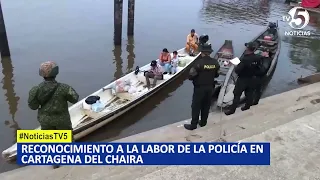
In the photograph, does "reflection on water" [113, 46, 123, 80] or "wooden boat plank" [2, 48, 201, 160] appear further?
"reflection on water" [113, 46, 123, 80]

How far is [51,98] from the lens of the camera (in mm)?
4715

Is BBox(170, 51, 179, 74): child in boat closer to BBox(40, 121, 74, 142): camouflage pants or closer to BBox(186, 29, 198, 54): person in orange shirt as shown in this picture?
BBox(186, 29, 198, 54): person in orange shirt

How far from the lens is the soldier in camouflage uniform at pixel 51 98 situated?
455 cm

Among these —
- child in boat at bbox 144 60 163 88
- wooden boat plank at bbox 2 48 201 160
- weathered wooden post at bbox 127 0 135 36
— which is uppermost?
weathered wooden post at bbox 127 0 135 36

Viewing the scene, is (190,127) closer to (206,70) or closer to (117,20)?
(206,70)

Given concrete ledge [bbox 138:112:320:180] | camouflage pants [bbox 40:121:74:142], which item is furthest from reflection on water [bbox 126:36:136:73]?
concrete ledge [bbox 138:112:320:180]

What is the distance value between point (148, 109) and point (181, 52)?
4.38 m

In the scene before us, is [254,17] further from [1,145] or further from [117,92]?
[1,145]

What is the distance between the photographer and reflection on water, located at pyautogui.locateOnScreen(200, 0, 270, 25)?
2282cm

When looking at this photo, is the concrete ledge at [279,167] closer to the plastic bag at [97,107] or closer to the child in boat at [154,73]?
the plastic bag at [97,107]

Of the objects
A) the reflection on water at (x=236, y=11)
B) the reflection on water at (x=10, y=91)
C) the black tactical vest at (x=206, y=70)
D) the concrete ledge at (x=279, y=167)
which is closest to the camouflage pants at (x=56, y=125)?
the concrete ledge at (x=279, y=167)

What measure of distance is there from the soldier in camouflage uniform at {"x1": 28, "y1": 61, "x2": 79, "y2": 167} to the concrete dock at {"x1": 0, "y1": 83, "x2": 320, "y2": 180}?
36.4 inches

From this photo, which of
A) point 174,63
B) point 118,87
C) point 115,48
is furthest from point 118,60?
point 118,87

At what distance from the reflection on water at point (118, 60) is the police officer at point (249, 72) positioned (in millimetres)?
6430
